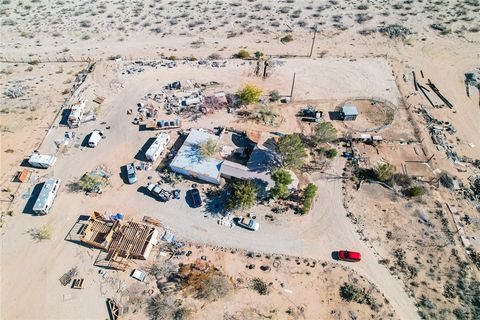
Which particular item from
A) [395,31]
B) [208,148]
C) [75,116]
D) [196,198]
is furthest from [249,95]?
[395,31]

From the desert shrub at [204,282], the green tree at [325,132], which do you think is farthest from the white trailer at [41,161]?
the green tree at [325,132]

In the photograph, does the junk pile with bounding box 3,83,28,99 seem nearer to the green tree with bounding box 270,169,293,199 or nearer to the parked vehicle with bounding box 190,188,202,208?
the parked vehicle with bounding box 190,188,202,208

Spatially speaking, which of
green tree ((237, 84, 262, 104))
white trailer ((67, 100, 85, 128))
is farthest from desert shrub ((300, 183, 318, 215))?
white trailer ((67, 100, 85, 128))

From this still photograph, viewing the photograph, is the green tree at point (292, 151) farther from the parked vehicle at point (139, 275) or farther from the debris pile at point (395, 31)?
the debris pile at point (395, 31)

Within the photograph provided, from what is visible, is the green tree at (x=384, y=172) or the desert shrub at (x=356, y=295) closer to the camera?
the desert shrub at (x=356, y=295)

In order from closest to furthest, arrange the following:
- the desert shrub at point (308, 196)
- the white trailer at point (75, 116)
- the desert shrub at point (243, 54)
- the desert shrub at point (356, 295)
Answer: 1. the desert shrub at point (356, 295)
2. the desert shrub at point (308, 196)
3. the white trailer at point (75, 116)
4. the desert shrub at point (243, 54)
